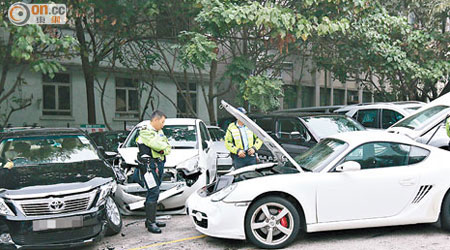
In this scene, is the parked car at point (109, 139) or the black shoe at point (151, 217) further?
the parked car at point (109, 139)

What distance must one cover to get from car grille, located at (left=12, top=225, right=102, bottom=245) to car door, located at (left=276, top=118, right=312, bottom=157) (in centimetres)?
521

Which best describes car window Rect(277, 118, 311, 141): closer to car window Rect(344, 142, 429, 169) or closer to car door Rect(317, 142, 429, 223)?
car window Rect(344, 142, 429, 169)

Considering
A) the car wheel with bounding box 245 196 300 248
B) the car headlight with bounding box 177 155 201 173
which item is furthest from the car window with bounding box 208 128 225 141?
the car wheel with bounding box 245 196 300 248

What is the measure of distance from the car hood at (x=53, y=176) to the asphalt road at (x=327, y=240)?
89cm

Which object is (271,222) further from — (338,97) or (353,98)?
(353,98)

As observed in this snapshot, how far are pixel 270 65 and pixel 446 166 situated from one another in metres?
10.3

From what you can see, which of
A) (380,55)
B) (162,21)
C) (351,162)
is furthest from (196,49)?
(351,162)

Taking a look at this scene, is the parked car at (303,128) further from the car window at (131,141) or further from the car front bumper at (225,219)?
the car front bumper at (225,219)

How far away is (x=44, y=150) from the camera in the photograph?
6.38m

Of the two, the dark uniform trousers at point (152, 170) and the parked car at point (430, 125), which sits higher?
the parked car at point (430, 125)

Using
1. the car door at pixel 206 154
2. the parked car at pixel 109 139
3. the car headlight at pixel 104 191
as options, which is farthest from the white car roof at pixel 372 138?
the parked car at pixel 109 139

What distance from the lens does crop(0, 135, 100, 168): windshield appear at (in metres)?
6.12

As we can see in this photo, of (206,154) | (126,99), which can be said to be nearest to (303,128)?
(206,154)

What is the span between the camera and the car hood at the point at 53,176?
5043 mm
